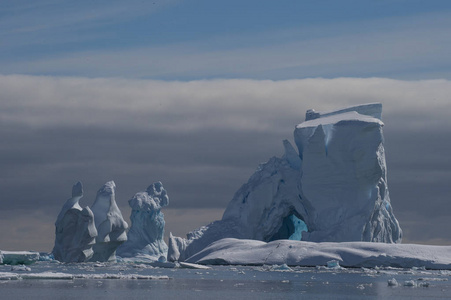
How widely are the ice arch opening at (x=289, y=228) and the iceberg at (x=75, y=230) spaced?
46.5ft

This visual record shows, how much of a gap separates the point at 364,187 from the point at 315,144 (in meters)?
3.78

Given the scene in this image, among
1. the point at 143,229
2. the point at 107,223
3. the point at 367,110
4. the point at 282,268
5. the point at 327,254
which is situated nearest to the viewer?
the point at 282,268

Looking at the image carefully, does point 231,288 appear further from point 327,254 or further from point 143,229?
point 143,229

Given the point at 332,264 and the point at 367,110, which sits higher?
the point at 367,110

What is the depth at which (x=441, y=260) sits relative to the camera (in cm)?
4584

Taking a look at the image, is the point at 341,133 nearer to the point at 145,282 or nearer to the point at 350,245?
the point at 350,245

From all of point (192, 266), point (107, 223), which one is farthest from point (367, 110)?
point (107, 223)

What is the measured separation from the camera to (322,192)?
5250 cm

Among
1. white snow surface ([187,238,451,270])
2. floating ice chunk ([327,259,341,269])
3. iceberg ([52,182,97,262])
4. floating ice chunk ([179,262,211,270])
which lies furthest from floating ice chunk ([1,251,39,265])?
floating ice chunk ([327,259,341,269])

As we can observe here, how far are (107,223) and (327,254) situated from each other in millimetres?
11799

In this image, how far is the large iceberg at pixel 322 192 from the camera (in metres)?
51.7

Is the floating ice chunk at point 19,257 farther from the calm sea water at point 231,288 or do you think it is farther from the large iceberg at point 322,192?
the large iceberg at point 322,192

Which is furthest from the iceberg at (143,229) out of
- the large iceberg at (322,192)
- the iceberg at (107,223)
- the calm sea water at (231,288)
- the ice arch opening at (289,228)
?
the calm sea water at (231,288)

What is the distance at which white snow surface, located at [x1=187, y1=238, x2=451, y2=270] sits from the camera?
150ft
